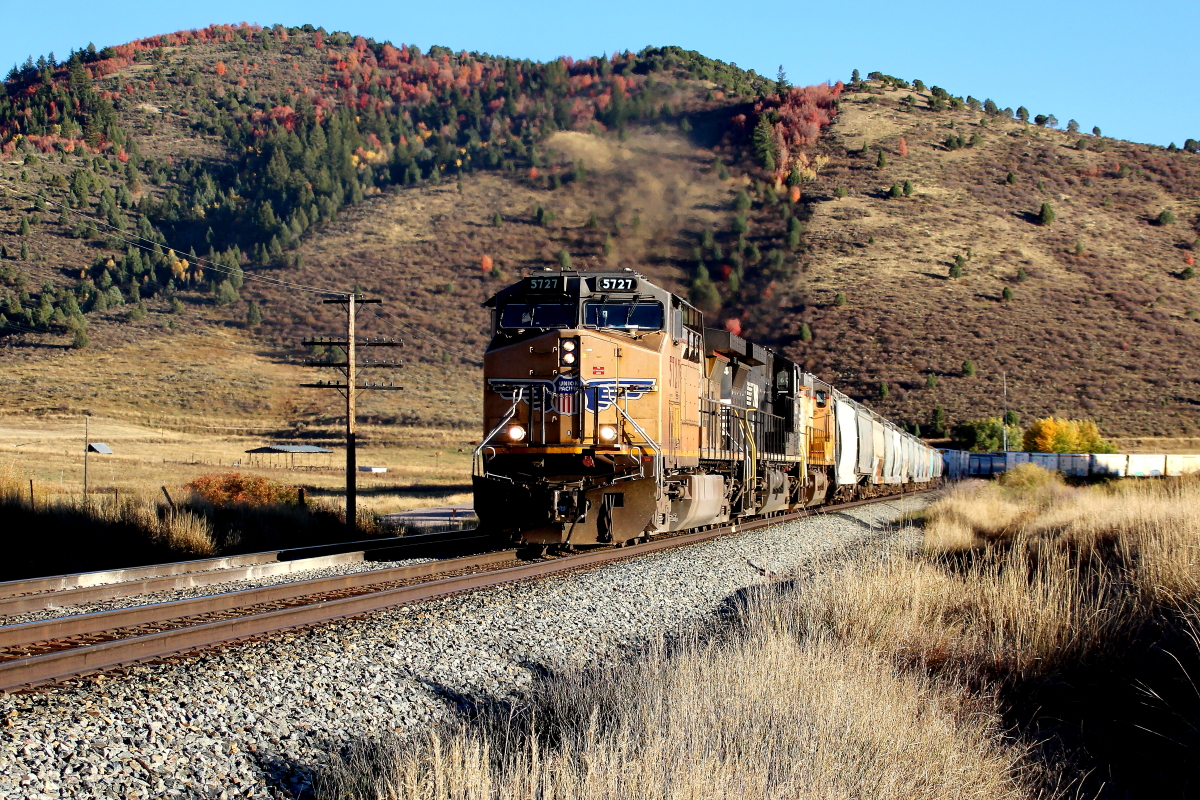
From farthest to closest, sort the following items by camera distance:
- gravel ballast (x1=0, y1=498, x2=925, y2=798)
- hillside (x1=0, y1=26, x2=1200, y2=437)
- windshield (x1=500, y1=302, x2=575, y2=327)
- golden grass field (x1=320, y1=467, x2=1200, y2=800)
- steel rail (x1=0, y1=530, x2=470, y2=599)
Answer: hillside (x1=0, y1=26, x2=1200, y2=437) < windshield (x1=500, y1=302, x2=575, y2=327) < steel rail (x1=0, y1=530, x2=470, y2=599) < gravel ballast (x1=0, y1=498, x2=925, y2=798) < golden grass field (x1=320, y1=467, x2=1200, y2=800)

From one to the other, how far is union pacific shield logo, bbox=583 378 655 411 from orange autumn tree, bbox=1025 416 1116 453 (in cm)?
5322

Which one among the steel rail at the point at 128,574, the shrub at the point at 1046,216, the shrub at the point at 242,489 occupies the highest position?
the shrub at the point at 1046,216

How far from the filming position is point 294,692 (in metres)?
6.07

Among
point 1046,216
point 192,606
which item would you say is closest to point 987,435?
point 1046,216

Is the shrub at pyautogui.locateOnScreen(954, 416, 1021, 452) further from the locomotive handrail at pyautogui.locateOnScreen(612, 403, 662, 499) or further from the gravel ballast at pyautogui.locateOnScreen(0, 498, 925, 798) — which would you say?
Answer: the gravel ballast at pyautogui.locateOnScreen(0, 498, 925, 798)

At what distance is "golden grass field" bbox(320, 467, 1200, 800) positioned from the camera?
4484mm

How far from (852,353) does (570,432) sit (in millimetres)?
64053

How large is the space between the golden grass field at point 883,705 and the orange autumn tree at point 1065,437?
53.1 m

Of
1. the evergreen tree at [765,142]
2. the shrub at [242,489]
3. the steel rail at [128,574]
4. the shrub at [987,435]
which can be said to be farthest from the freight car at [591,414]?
the evergreen tree at [765,142]

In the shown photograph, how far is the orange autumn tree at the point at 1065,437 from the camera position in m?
58.5

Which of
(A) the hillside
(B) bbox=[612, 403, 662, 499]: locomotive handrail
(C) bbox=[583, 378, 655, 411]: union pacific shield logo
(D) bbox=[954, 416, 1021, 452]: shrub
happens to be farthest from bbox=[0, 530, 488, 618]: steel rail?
(D) bbox=[954, 416, 1021, 452]: shrub

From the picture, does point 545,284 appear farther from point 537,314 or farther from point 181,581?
point 181,581

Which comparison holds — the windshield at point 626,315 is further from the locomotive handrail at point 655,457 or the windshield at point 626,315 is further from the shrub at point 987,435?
the shrub at point 987,435

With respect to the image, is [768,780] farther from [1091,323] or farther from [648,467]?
[1091,323]
